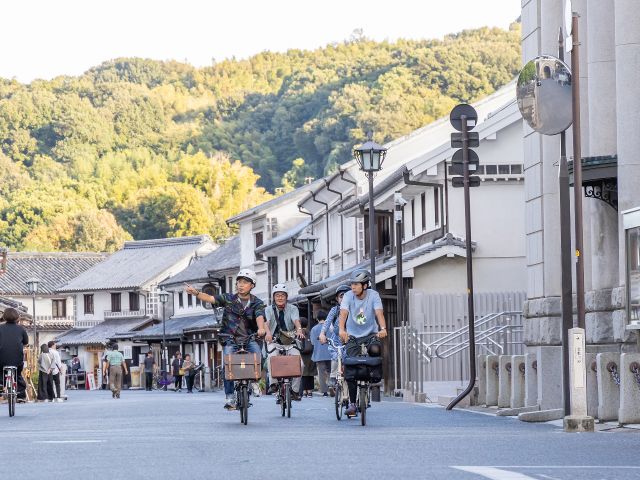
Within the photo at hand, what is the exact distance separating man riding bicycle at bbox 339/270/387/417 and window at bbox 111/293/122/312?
264 ft

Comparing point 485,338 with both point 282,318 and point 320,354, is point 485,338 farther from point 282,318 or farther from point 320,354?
point 282,318

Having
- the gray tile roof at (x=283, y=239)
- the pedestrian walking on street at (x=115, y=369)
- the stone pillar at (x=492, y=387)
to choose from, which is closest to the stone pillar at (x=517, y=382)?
the stone pillar at (x=492, y=387)

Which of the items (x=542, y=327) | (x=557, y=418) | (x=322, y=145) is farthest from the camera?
(x=322, y=145)

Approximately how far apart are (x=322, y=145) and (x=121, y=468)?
106 m

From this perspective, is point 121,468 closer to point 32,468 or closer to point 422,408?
point 32,468

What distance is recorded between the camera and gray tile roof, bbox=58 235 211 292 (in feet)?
313

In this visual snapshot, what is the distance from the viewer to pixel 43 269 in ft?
339

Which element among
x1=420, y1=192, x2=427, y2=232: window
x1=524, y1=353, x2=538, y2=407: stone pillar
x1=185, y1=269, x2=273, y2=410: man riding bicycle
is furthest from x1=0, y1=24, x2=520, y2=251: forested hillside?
x1=185, y1=269, x2=273, y2=410: man riding bicycle

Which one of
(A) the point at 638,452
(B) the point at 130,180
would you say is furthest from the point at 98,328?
(A) the point at 638,452

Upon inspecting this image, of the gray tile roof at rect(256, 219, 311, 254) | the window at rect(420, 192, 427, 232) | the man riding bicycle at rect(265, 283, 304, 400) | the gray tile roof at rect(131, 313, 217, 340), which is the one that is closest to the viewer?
the man riding bicycle at rect(265, 283, 304, 400)

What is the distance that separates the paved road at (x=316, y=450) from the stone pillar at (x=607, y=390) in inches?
29.1

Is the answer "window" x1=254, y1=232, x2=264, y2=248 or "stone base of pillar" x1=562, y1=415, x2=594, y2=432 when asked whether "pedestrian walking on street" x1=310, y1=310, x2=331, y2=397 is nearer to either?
"stone base of pillar" x1=562, y1=415, x2=594, y2=432

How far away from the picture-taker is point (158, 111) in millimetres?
146250

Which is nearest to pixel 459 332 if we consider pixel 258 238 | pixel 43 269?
pixel 258 238
